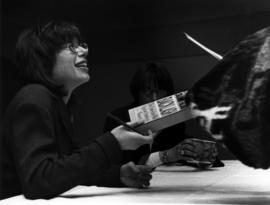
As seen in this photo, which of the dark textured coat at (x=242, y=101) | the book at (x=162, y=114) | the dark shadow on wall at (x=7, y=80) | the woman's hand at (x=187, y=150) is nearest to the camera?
the dark textured coat at (x=242, y=101)

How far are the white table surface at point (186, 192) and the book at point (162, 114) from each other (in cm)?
12

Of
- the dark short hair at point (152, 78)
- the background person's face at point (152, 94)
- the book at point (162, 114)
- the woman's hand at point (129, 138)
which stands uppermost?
the book at point (162, 114)

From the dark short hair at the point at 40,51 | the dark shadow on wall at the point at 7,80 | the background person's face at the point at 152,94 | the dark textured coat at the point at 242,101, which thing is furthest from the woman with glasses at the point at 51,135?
the background person's face at the point at 152,94

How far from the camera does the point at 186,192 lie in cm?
88

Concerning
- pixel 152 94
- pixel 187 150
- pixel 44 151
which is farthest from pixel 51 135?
pixel 152 94

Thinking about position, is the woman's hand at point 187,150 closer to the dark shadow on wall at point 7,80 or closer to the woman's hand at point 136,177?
the woman's hand at point 136,177

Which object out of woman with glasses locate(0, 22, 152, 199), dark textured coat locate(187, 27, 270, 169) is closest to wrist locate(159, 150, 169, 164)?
woman with glasses locate(0, 22, 152, 199)

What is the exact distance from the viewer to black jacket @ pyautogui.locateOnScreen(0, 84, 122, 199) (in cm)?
80

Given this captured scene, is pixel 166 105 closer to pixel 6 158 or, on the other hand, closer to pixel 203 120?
pixel 203 120

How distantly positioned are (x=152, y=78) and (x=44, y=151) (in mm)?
873

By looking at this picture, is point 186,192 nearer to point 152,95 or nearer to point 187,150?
point 187,150

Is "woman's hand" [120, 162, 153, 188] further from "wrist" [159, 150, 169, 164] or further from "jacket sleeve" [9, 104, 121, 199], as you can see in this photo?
"wrist" [159, 150, 169, 164]

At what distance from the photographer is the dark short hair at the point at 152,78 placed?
1633mm

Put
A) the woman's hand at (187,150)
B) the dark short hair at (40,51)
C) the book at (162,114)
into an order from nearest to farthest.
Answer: the book at (162,114) → the dark short hair at (40,51) → the woman's hand at (187,150)
